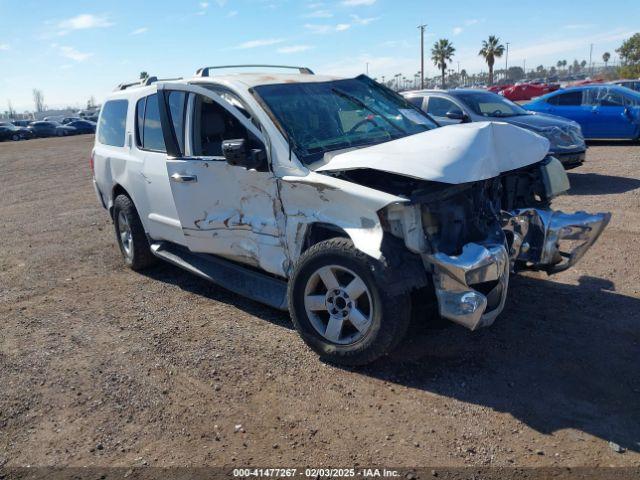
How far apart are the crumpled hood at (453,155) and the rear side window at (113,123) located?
313 centimetres

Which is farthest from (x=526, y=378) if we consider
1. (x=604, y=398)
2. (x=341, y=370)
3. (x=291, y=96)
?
(x=291, y=96)

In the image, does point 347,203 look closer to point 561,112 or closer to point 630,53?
point 561,112

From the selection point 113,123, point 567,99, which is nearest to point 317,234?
point 113,123

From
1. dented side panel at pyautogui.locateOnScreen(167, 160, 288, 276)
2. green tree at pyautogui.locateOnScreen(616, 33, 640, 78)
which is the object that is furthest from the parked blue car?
green tree at pyautogui.locateOnScreen(616, 33, 640, 78)

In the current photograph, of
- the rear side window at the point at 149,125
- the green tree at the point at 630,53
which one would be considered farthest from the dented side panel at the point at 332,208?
the green tree at the point at 630,53

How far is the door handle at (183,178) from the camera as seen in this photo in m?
4.79

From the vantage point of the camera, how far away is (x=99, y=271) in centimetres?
655

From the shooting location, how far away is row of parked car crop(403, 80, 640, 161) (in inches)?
379

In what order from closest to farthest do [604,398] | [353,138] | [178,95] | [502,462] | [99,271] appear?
[502,462]
[604,398]
[353,138]
[178,95]
[99,271]

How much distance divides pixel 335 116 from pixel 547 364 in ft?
7.97

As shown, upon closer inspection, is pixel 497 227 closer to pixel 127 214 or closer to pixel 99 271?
pixel 127 214

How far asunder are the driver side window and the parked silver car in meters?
5.39

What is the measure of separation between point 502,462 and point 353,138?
8.34 feet

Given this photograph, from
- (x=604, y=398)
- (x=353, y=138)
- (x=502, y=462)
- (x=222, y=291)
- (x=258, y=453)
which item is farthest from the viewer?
(x=222, y=291)
